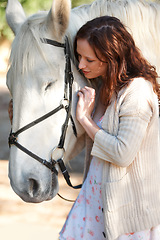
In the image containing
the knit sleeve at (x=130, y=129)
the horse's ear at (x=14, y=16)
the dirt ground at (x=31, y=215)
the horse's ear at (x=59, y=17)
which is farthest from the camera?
the dirt ground at (x=31, y=215)

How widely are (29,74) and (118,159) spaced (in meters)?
0.55

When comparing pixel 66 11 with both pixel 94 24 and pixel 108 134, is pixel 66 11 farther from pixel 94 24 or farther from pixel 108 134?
pixel 108 134

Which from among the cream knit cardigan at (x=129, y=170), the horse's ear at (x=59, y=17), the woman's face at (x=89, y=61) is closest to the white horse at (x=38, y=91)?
the horse's ear at (x=59, y=17)

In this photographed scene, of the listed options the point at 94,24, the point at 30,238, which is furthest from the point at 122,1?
the point at 30,238

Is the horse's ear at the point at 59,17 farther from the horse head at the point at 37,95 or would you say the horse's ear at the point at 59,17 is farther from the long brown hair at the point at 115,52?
the long brown hair at the point at 115,52

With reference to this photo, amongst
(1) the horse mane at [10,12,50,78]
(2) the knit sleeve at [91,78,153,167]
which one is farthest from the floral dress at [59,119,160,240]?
(1) the horse mane at [10,12,50,78]

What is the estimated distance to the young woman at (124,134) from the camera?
1.42 meters

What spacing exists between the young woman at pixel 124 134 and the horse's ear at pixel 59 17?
11 centimetres

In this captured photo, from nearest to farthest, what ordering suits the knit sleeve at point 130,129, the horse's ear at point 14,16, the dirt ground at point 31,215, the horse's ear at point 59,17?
the knit sleeve at point 130,129, the horse's ear at point 59,17, the horse's ear at point 14,16, the dirt ground at point 31,215

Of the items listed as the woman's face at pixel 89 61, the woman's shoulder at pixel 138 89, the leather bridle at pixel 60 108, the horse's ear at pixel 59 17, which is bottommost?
the leather bridle at pixel 60 108

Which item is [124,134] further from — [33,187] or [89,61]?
[33,187]

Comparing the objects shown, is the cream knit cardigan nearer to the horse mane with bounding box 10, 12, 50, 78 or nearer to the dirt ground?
the horse mane with bounding box 10, 12, 50, 78

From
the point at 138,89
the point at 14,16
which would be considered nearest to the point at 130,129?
the point at 138,89

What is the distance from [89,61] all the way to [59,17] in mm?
247
